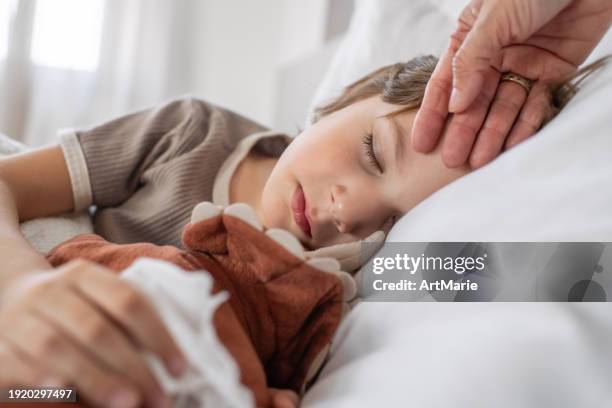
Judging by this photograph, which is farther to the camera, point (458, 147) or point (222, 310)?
point (458, 147)

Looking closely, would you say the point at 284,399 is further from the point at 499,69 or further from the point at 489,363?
the point at 499,69

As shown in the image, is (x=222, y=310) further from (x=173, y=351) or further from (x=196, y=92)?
(x=196, y=92)

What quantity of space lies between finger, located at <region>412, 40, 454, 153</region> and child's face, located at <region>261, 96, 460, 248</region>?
0.06 ft

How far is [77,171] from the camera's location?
913mm

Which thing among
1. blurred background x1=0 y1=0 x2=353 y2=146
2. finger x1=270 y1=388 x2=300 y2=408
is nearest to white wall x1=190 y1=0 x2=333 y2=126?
blurred background x1=0 y1=0 x2=353 y2=146

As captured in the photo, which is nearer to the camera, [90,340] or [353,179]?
[90,340]

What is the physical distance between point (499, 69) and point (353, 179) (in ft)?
0.81

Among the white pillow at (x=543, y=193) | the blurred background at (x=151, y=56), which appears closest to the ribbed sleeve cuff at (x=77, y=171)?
the white pillow at (x=543, y=193)

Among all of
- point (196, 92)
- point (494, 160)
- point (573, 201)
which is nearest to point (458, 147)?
point (494, 160)

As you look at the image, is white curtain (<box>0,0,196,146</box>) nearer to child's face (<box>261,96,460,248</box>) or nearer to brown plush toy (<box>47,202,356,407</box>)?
child's face (<box>261,96,460,248</box>)

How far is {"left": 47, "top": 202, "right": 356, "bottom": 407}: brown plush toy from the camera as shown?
51 cm

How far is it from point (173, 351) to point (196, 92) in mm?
2548

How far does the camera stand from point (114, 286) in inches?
13.1

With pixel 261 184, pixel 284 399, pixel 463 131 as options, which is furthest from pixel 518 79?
pixel 284 399
